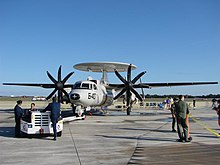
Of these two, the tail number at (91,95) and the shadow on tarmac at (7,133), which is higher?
the tail number at (91,95)

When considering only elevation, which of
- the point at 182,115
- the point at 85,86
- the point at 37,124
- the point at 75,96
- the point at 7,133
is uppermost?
the point at 85,86

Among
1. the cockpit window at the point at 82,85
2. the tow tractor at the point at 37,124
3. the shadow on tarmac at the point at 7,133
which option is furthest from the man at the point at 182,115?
the cockpit window at the point at 82,85

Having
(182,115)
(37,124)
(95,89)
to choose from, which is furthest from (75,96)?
(182,115)

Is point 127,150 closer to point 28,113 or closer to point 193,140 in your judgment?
point 193,140

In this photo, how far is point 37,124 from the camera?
10883 millimetres

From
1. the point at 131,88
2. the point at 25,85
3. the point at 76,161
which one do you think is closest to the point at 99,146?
the point at 76,161

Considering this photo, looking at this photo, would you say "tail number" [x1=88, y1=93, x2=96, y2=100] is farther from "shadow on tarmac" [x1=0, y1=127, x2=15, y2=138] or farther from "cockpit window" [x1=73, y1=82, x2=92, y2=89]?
"shadow on tarmac" [x1=0, y1=127, x2=15, y2=138]

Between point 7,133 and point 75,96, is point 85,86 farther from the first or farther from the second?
point 7,133

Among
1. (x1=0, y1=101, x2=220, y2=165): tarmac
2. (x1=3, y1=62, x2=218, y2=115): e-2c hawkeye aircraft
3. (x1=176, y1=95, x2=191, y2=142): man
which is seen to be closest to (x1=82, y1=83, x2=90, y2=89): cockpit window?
(x1=3, y1=62, x2=218, y2=115): e-2c hawkeye aircraft

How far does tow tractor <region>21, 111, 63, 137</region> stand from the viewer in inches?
424

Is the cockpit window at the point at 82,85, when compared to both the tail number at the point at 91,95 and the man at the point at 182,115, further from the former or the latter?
the man at the point at 182,115

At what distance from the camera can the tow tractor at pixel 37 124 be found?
10758mm

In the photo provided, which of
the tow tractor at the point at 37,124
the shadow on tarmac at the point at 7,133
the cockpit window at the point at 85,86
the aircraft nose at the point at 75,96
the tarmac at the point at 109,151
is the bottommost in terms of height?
the shadow on tarmac at the point at 7,133

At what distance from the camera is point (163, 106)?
45.2 metres
